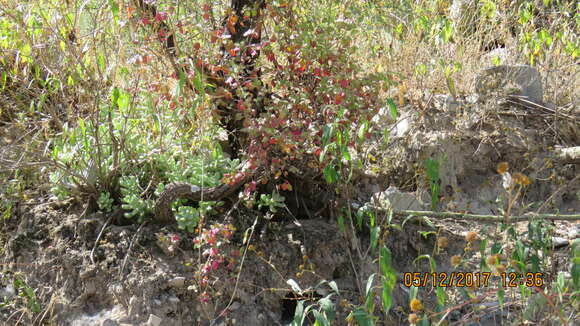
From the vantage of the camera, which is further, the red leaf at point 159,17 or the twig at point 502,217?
the red leaf at point 159,17

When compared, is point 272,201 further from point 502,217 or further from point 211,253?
point 502,217

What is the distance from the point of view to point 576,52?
13.3 ft

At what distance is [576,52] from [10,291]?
3508 mm

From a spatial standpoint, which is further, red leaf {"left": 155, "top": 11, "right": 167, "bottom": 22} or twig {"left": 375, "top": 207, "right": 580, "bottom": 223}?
red leaf {"left": 155, "top": 11, "right": 167, "bottom": 22}

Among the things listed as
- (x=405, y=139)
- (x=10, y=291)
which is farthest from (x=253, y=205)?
(x=10, y=291)

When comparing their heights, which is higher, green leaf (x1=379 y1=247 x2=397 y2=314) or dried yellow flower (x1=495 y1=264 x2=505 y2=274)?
dried yellow flower (x1=495 y1=264 x2=505 y2=274)

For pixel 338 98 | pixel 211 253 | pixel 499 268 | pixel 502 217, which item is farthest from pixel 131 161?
pixel 499 268

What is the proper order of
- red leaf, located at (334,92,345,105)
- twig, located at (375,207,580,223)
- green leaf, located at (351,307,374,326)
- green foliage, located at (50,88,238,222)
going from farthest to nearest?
green foliage, located at (50,88,238,222)
red leaf, located at (334,92,345,105)
twig, located at (375,207,580,223)
green leaf, located at (351,307,374,326)

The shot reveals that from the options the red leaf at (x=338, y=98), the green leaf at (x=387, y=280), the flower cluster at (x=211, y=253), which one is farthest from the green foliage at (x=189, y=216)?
the green leaf at (x=387, y=280)

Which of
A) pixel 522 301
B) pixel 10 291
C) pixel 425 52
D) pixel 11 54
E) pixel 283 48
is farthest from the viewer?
pixel 425 52

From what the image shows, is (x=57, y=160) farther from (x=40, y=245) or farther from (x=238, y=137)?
(x=238, y=137)

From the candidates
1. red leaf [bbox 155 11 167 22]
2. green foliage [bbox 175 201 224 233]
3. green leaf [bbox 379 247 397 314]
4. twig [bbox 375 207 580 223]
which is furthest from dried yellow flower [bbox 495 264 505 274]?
red leaf [bbox 155 11 167 22]

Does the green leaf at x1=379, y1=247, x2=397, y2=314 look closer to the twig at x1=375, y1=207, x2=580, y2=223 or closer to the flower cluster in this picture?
the twig at x1=375, y1=207, x2=580, y2=223

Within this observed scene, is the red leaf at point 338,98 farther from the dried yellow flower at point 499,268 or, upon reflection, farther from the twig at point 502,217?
the dried yellow flower at point 499,268
